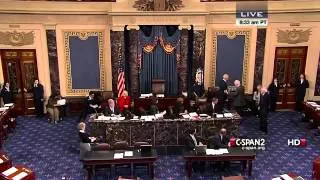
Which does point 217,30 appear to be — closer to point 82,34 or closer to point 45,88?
point 82,34

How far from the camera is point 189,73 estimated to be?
15828mm

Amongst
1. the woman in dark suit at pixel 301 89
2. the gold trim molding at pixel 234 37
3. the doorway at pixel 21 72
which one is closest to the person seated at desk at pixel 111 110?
the doorway at pixel 21 72

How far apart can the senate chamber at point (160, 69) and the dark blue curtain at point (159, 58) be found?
0.12ft

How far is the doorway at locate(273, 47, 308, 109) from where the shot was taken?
16359mm

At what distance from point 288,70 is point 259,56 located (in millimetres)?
1400

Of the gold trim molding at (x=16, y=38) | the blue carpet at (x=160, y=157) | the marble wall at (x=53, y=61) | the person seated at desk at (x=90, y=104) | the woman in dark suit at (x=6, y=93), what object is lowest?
the blue carpet at (x=160, y=157)

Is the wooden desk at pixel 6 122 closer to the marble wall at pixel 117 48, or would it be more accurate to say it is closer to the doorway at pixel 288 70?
the marble wall at pixel 117 48

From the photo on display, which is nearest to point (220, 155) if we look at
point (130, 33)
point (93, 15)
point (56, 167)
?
point (56, 167)

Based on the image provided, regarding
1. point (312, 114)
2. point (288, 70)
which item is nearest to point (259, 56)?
point (288, 70)

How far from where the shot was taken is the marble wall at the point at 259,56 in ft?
52.4

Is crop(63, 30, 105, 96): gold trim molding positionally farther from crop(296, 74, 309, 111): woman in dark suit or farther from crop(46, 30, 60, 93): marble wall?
crop(296, 74, 309, 111): woman in dark suit

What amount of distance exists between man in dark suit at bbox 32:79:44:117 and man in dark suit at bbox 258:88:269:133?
27.0ft

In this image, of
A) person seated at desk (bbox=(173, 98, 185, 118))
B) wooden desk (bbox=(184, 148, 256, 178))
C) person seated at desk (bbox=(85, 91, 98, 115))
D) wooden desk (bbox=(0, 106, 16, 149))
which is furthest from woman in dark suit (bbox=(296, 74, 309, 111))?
wooden desk (bbox=(0, 106, 16, 149))

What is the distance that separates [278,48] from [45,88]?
30.4 feet
